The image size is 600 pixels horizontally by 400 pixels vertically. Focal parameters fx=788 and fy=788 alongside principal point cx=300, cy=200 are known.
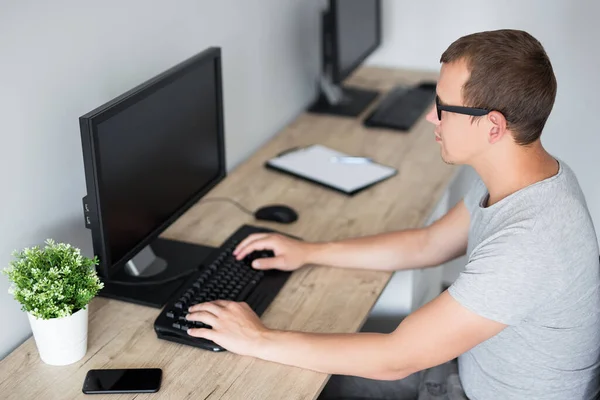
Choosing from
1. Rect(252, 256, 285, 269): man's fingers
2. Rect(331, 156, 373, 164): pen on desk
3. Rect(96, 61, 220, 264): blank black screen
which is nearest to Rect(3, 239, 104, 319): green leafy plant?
Rect(96, 61, 220, 264): blank black screen

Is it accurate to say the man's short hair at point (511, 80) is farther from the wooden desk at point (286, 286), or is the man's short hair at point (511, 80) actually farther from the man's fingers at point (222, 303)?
the man's fingers at point (222, 303)

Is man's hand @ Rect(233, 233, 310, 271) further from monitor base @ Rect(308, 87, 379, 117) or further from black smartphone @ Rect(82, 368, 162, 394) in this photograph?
monitor base @ Rect(308, 87, 379, 117)

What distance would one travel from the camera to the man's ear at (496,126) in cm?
150

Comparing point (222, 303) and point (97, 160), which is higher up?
point (97, 160)

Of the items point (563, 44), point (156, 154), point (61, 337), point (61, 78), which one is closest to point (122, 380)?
point (61, 337)

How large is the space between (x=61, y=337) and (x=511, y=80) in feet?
3.20

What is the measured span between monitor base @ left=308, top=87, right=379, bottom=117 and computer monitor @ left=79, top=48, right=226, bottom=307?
36.7 inches

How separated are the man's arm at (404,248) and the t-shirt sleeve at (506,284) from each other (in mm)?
420

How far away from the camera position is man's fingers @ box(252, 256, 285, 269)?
184cm

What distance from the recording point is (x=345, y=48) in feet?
9.05

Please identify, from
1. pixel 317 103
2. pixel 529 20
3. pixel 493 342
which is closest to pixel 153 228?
pixel 493 342

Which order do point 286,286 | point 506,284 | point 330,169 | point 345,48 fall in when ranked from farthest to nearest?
point 345,48
point 330,169
point 286,286
point 506,284

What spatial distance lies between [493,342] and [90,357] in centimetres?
82

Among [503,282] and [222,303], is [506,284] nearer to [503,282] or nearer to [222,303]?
[503,282]
